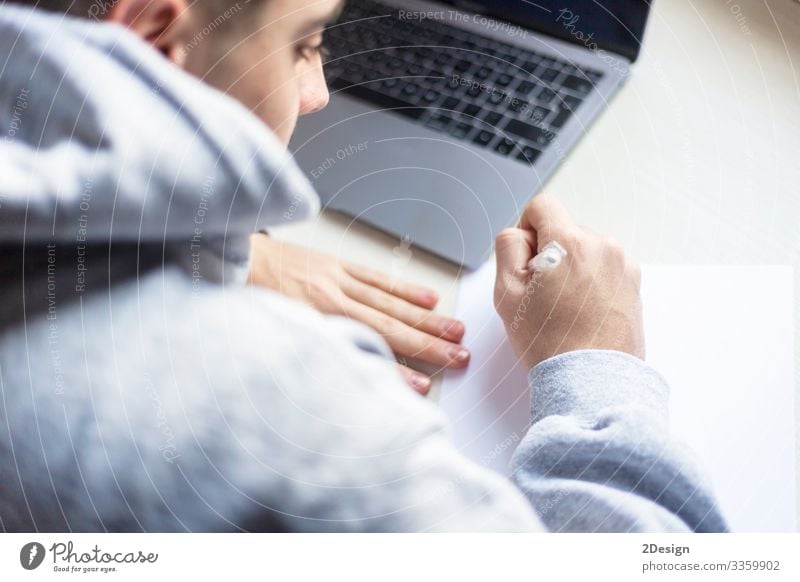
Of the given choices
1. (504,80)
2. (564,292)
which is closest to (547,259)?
(564,292)

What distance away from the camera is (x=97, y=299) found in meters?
0.38

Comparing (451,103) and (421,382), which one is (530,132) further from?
(421,382)

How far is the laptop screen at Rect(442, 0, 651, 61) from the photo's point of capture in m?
0.44

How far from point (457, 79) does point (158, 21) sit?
159 millimetres

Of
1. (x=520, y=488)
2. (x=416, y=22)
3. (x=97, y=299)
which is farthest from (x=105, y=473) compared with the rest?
(x=416, y=22)

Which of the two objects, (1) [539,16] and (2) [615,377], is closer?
(2) [615,377]

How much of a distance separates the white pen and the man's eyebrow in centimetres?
17

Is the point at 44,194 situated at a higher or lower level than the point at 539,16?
lower

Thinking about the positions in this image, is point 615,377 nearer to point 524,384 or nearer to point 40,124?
point 524,384

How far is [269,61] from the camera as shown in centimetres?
41

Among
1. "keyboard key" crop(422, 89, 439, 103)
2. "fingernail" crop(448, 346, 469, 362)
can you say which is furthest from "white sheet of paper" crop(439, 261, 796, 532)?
"keyboard key" crop(422, 89, 439, 103)

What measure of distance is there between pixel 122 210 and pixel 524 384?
0.20m

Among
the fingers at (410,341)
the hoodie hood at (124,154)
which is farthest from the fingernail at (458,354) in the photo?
the hoodie hood at (124,154)

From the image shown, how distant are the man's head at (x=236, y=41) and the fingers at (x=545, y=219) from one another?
0.41 ft
